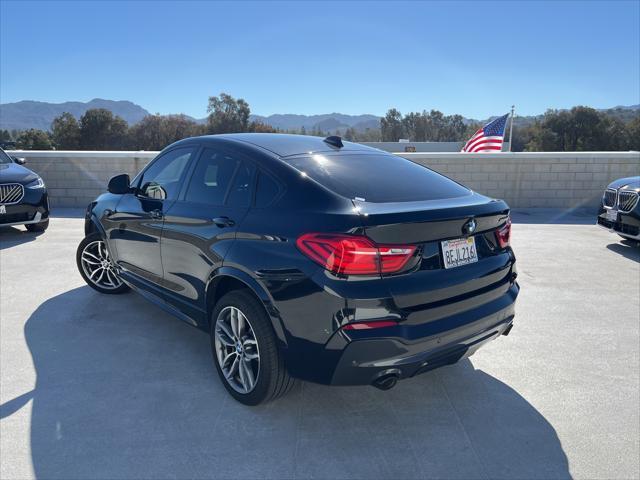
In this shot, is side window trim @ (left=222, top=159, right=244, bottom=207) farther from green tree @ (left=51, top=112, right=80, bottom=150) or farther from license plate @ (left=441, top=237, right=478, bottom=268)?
green tree @ (left=51, top=112, right=80, bottom=150)

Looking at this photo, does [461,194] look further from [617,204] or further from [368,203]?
[617,204]

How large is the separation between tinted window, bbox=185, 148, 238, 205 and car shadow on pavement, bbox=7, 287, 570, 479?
4.13ft

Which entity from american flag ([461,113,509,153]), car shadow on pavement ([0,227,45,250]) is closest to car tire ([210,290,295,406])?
car shadow on pavement ([0,227,45,250])

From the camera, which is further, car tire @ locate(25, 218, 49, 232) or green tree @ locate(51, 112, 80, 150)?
green tree @ locate(51, 112, 80, 150)

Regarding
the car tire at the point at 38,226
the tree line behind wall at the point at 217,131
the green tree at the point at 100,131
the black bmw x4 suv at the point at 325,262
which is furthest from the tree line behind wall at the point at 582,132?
the black bmw x4 suv at the point at 325,262

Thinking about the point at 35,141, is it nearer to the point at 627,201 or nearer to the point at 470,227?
the point at 627,201

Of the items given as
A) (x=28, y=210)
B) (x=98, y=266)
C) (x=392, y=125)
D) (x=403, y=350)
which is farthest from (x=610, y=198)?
(x=392, y=125)

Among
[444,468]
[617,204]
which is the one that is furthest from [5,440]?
[617,204]

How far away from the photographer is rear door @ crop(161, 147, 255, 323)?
3042mm

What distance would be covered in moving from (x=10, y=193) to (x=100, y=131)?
190ft

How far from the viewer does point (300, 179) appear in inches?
110

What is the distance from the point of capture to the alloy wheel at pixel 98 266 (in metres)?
5.00

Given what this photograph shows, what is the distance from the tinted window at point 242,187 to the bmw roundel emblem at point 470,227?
4.28ft

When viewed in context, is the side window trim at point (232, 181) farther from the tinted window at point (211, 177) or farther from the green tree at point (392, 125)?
the green tree at point (392, 125)
